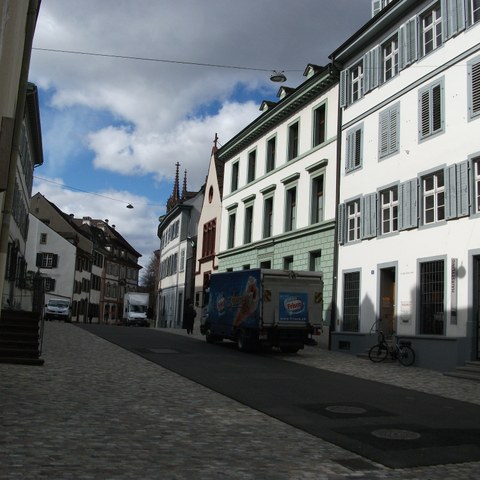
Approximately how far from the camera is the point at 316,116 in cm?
2747

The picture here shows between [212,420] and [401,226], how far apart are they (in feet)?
43.3

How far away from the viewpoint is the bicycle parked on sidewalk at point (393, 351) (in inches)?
732

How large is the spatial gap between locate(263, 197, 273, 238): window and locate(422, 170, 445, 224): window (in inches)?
533

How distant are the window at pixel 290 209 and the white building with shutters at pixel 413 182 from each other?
5.39 meters

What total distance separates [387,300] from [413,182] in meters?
4.33

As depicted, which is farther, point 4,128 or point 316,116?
point 316,116

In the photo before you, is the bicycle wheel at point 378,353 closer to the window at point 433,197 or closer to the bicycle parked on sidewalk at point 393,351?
the bicycle parked on sidewalk at point 393,351

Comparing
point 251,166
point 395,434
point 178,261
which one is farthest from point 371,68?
point 178,261

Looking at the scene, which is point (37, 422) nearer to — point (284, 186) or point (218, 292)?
point (218, 292)

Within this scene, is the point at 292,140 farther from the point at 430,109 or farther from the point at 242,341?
the point at 242,341

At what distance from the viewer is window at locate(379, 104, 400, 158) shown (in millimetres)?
20781

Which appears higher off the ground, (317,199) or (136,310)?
(317,199)

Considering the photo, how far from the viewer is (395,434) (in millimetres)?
7902

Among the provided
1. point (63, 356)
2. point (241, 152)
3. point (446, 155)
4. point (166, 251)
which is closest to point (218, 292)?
point (63, 356)
